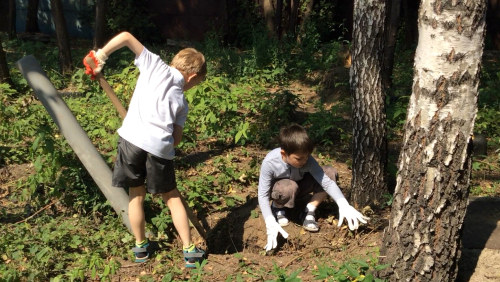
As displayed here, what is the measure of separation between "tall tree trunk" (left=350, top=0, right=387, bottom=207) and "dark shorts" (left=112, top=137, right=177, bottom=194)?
161 cm

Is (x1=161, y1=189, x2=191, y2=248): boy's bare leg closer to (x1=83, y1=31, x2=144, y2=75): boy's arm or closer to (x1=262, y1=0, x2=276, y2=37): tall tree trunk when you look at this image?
(x1=83, y1=31, x2=144, y2=75): boy's arm

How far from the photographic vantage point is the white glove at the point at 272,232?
15.8 ft

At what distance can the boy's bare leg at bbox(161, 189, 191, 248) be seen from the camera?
4652 mm

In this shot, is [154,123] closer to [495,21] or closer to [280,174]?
[280,174]

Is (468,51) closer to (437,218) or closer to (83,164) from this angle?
(437,218)

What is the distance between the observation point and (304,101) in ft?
30.5

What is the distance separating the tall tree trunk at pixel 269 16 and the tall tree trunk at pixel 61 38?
4.33 meters

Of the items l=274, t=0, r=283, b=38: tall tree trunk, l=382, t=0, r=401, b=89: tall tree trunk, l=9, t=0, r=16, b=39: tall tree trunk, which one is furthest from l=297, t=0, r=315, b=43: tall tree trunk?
l=9, t=0, r=16, b=39: tall tree trunk

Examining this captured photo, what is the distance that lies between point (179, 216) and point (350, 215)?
4.23 feet

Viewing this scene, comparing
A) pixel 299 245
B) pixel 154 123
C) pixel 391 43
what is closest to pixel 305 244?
pixel 299 245

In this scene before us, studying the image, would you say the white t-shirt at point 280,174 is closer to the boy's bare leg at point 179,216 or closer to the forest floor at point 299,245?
the forest floor at point 299,245

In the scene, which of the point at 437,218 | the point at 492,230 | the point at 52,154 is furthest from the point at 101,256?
the point at 492,230

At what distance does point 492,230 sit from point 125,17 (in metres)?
12.6

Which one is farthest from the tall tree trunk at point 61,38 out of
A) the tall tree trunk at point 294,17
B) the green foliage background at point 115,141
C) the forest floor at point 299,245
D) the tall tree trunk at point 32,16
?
the tall tree trunk at point 32,16
